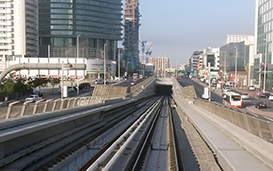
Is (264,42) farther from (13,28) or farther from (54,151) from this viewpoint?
(13,28)

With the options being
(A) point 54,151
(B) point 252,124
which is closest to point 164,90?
(B) point 252,124

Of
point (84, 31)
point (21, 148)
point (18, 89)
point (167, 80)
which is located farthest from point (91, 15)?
point (21, 148)

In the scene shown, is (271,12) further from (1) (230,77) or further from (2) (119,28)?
(2) (119,28)

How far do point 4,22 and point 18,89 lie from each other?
77699 millimetres

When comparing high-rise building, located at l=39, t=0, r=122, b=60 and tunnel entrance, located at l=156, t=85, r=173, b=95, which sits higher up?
high-rise building, located at l=39, t=0, r=122, b=60

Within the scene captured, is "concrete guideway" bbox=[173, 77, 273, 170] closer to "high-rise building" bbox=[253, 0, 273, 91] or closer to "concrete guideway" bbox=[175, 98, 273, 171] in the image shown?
"concrete guideway" bbox=[175, 98, 273, 171]

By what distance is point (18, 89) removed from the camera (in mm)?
48000

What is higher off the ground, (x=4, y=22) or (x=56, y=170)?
(x=4, y=22)

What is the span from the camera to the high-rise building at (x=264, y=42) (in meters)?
77.0

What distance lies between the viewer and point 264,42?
81250mm

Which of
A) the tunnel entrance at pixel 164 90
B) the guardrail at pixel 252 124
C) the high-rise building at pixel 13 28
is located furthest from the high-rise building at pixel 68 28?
the guardrail at pixel 252 124

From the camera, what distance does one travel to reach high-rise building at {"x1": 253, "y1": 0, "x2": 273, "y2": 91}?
253 feet

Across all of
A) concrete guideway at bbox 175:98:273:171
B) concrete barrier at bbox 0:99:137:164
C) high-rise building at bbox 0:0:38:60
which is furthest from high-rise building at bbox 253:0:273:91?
high-rise building at bbox 0:0:38:60

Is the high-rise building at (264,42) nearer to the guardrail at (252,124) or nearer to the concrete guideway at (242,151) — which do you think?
the guardrail at (252,124)
